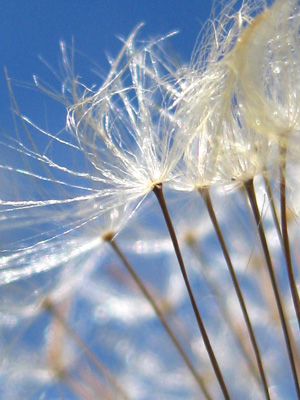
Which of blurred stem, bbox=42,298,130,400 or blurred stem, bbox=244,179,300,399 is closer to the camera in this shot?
blurred stem, bbox=244,179,300,399

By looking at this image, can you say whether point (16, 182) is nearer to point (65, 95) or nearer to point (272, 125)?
point (65, 95)

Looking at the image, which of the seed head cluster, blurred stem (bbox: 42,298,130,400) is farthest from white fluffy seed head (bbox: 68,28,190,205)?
blurred stem (bbox: 42,298,130,400)

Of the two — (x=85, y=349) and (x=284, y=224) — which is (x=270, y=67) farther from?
(x=85, y=349)

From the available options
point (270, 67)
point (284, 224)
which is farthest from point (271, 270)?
point (270, 67)

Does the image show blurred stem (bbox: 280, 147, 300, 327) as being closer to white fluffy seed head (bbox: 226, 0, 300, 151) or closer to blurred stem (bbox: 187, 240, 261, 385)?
white fluffy seed head (bbox: 226, 0, 300, 151)

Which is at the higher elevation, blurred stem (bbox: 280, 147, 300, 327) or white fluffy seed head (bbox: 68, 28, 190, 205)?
white fluffy seed head (bbox: 68, 28, 190, 205)

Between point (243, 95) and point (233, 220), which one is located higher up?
point (233, 220)

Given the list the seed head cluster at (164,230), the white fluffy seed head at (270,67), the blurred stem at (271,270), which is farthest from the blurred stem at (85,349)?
the white fluffy seed head at (270,67)

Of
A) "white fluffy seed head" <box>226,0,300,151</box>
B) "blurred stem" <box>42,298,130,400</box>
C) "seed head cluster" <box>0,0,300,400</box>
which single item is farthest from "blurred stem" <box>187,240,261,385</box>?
"white fluffy seed head" <box>226,0,300,151</box>

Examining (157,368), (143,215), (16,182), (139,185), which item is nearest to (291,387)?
(157,368)

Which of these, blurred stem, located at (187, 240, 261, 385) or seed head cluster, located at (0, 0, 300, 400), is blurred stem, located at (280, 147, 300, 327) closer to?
seed head cluster, located at (0, 0, 300, 400)

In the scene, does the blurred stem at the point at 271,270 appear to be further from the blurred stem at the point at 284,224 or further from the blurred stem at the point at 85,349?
the blurred stem at the point at 85,349
